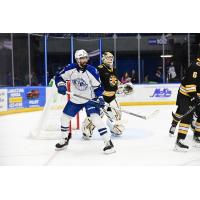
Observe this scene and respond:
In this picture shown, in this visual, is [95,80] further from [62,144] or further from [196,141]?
[196,141]

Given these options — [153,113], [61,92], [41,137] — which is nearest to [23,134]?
[41,137]

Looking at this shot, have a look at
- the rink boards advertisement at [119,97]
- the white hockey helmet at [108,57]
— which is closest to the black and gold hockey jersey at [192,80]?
the rink boards advertisement at [119,97]

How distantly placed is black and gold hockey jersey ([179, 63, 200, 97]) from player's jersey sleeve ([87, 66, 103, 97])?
523 millimetres

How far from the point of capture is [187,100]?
10.4 ft

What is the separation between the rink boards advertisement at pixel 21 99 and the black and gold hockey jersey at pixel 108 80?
1.28 feet

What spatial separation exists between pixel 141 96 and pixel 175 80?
503mm

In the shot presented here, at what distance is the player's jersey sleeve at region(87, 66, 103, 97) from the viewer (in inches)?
125

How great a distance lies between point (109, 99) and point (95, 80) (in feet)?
0.89

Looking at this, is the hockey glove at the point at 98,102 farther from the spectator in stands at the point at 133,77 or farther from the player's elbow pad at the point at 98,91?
the spectator in stands at the point at 133,77

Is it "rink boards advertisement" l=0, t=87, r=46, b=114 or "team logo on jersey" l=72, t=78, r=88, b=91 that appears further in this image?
"rink boards advertisement" l=0, t=87, r=46, b=114

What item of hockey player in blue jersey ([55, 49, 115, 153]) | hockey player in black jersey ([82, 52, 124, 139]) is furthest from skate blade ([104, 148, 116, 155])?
hockey player in black jersey ([82, 52, 124, 139])

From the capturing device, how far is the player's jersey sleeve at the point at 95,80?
10.4 feet

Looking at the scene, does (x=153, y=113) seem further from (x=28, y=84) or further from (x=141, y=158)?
(x=28, y=84)

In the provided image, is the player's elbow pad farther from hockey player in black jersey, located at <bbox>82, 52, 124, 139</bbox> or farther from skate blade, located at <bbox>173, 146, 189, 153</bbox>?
skate blade, located at <bbox>173, 146, 189, 153</bbox>
